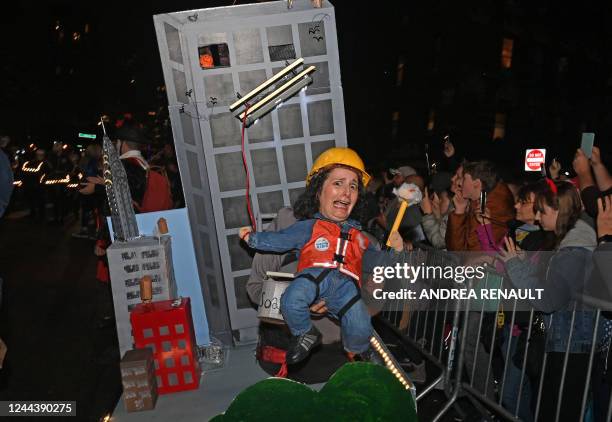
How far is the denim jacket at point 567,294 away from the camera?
13.5ft

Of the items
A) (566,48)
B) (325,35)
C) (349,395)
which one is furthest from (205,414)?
(566,48)

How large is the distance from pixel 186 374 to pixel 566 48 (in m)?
29.2

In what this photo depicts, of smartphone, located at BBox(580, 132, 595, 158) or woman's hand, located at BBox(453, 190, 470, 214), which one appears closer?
smartphone, located at BBox(580, 132, 595, 158)

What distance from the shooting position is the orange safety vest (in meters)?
3.62

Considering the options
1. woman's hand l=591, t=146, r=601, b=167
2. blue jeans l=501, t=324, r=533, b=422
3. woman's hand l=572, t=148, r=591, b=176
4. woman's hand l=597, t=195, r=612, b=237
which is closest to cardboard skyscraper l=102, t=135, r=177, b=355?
blue jeans l=501, t=324, r=533, b=422

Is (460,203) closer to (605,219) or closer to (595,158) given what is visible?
(595,158)

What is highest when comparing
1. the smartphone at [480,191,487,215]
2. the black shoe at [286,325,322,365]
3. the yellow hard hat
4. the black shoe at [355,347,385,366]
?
the yellow hard hat

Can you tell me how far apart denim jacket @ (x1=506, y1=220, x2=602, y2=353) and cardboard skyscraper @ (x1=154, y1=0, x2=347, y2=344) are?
2.61 meters

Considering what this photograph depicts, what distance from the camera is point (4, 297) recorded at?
31.9 ft

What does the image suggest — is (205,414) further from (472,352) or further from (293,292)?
(472,352)

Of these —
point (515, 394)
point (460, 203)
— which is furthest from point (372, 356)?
point (460, 203)

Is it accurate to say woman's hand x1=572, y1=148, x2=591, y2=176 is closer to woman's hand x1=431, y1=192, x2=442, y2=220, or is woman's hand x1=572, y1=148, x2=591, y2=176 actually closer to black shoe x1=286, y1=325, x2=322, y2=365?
woman's hand x1=431, y1=192, x2=442, y2=220

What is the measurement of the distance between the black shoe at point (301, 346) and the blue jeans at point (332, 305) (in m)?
0.04

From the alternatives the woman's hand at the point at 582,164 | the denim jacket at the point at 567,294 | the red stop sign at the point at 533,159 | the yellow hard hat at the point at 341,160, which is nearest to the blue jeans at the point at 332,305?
the yellow hard hat at the point at 341,160
